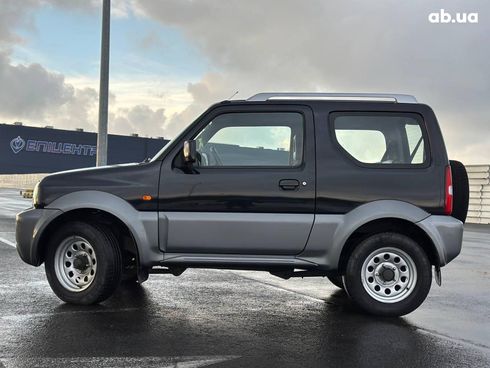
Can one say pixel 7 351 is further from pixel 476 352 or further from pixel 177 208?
pixel 476 352

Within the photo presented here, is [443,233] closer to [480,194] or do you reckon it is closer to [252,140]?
[252,140]

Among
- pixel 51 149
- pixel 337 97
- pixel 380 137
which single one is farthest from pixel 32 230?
pixel 51 149

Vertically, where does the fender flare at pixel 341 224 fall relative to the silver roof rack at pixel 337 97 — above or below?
below

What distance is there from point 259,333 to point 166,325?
0.85 meters

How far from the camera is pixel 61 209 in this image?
539 cm

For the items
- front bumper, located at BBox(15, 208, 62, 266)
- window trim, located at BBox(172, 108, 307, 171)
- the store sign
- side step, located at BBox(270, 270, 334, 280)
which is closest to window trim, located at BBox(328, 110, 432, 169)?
window trim, located at BBox(172, 108, 307, 171)

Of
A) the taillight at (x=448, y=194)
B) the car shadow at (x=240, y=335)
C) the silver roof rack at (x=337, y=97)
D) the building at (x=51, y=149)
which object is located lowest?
the car shadow at (x=240, y=335)

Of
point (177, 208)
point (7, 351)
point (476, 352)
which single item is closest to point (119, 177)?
point (177, 208)

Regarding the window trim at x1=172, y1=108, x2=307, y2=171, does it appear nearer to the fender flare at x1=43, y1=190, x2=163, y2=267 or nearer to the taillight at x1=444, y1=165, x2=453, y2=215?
the fender flare at x1=43, y1=190, x2=163, y2=267

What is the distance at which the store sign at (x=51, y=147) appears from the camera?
206 feet

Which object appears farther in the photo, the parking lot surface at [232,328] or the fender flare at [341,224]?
the fender flare at [341,224]

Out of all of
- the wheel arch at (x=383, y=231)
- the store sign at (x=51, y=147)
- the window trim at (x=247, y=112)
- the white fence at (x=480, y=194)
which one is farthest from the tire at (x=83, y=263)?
the store sign at (x=51, y=147)

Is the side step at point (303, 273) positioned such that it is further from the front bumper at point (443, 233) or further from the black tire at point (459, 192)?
the black tire at point (459, 192)

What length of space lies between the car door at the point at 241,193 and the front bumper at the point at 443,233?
113 centimetres
